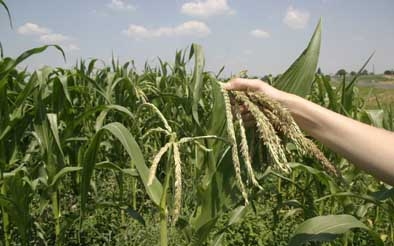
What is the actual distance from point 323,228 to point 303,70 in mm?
482

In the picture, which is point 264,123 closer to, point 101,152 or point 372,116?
point 372,116

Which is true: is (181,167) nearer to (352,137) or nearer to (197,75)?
(352,137)

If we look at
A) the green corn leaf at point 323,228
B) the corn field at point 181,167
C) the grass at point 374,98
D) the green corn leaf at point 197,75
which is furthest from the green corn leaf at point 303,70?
the grass at point 374,98

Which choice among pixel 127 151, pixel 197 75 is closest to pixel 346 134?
pixel 127 151

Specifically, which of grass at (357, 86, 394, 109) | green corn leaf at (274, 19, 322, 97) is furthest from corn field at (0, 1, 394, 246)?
grass at (357, 86, 394, 109)

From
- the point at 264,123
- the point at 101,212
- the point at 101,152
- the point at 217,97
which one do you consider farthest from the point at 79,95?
the point at 264,123

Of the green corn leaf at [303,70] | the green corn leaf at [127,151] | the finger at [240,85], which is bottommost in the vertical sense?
the green corn leaf at [127,151]

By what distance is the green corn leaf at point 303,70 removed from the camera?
1.10 metres

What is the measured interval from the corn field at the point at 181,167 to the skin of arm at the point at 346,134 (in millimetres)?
72

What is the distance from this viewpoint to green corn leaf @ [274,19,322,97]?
1.10 m

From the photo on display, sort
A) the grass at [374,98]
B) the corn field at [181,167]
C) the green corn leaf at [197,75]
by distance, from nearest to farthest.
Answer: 1. the corn field at [181,167]
2. the green corn leaf at [197,75]
3. the grass at [374,98]

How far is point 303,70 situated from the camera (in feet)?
3.63

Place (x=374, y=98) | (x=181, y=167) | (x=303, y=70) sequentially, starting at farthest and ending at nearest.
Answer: (x=374, y=98) → (x=303, y=70) → (x=181, y=167)

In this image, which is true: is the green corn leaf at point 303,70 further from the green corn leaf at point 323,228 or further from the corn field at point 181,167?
the green corn leaf at point 323,228
